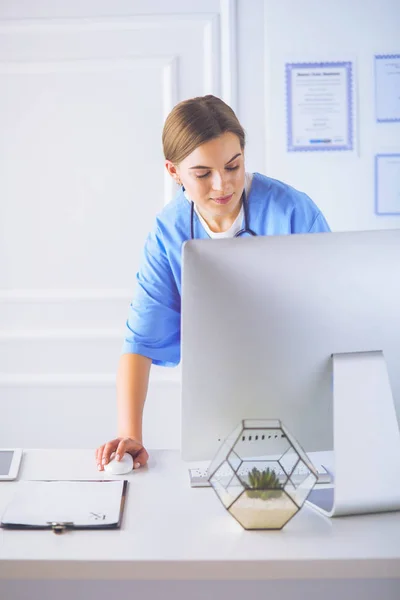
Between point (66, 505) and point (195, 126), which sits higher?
point (195, 126)

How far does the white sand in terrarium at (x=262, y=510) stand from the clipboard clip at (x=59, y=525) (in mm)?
235

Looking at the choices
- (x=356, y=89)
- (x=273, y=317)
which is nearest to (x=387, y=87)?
(x=356, y=89)

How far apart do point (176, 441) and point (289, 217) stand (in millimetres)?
1256

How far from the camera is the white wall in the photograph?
2480 millimetres

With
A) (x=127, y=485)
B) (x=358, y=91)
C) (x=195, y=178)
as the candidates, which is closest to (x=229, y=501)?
(x=127, y=485)

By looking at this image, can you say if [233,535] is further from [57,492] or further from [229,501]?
[57,492]

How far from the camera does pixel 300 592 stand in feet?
3.31

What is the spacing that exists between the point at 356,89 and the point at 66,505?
1.93 meters

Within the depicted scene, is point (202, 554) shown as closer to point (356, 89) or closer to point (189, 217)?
point (189, 217)

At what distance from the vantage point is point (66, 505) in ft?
3.61

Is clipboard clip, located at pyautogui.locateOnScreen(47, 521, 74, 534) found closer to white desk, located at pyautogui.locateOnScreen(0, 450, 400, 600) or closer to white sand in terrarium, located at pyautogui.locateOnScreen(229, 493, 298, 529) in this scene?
white desk, located at pyautogui.locateOnScreen(0, 450, 400, 600)

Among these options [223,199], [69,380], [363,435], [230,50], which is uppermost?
[230,50]

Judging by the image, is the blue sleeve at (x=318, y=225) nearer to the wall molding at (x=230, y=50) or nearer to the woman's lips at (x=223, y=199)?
the woman's lips at (x=223, y=199)

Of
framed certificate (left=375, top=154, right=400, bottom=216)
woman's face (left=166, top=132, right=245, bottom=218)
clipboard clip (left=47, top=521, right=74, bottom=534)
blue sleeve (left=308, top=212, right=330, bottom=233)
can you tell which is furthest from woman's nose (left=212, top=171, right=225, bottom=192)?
framed certificate (left=375, top=154, right=400, bottom=216)
